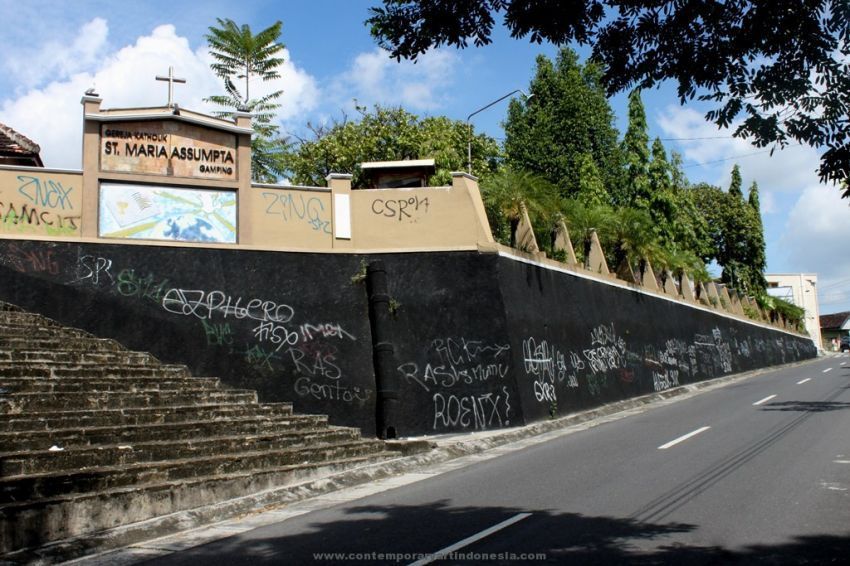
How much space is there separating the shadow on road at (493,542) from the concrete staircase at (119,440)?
1240 millimetres

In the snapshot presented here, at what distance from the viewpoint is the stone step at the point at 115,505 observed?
7.11 m

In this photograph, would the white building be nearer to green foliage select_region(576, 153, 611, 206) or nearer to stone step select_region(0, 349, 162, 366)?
green foliage select_region(576, 153, 611, 206)

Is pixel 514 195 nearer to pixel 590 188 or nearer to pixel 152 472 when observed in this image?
pixel 152 472

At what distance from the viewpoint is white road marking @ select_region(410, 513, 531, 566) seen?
6.41 metres

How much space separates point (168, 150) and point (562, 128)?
35242 millimetres

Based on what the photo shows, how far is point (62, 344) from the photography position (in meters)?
12.2

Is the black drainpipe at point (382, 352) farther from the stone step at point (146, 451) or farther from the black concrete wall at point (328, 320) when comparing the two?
the stone step at point (146, 451)

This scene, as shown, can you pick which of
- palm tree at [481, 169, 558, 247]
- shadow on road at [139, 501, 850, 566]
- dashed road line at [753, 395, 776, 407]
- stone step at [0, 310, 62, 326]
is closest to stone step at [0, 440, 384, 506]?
shadow on road at [139, 501, 850, 566]

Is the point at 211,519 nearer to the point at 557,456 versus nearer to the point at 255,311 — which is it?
the point at 557,456

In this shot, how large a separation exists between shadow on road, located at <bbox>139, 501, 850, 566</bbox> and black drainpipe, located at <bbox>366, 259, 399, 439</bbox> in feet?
22.7

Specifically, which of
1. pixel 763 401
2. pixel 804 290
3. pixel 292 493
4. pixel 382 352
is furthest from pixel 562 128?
pixel 804 290

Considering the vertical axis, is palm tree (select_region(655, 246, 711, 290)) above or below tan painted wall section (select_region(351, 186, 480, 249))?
above

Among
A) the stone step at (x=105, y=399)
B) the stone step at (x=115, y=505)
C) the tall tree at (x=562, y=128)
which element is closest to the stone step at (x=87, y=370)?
the stone step at (x=105, y=399)

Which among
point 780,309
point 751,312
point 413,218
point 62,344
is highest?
point 780,309
